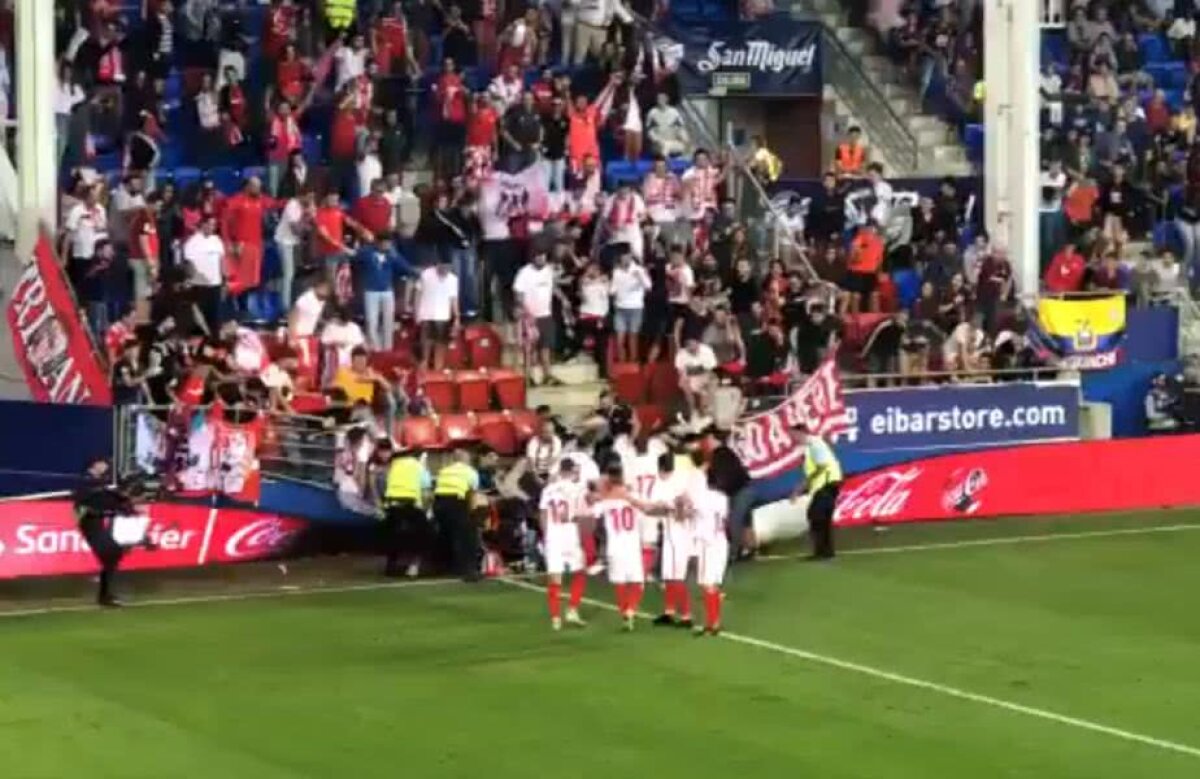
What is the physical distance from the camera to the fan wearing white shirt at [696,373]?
3084 centimetres

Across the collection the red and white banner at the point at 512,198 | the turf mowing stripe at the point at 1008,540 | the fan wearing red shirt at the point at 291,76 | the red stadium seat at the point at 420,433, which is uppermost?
the fan wearing red shirt at the point at 291,76

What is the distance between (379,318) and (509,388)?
5.78 feet

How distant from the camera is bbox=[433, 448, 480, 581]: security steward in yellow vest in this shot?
27188 mm

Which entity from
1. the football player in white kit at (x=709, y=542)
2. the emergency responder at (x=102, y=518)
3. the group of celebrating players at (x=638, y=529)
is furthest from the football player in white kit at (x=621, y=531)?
the emergency responder at (x=102, y=518)

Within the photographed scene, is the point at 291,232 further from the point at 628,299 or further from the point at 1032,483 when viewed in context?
the point at 1032,483

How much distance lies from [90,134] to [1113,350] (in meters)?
13.6

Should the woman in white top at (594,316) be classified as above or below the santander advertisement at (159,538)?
above

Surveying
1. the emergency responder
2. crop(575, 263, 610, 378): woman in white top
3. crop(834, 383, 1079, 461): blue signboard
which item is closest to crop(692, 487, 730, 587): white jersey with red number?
the emergency responder

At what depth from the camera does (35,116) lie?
29.6 m

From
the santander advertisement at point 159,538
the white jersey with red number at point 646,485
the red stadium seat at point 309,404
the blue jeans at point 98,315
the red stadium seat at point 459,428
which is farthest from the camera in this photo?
the blue jeans at point 98,315

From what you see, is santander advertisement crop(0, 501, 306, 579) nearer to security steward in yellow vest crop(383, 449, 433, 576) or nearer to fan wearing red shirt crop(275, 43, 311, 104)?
security steward in yellow vest crop(383, 449, 433, 576)

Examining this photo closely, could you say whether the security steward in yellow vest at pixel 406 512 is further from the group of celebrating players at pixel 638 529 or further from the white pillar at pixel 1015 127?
the white pillar at pixel 1015 127

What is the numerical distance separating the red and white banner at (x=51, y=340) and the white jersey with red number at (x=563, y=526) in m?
6.34

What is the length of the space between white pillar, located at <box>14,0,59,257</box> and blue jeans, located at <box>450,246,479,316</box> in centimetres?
502
